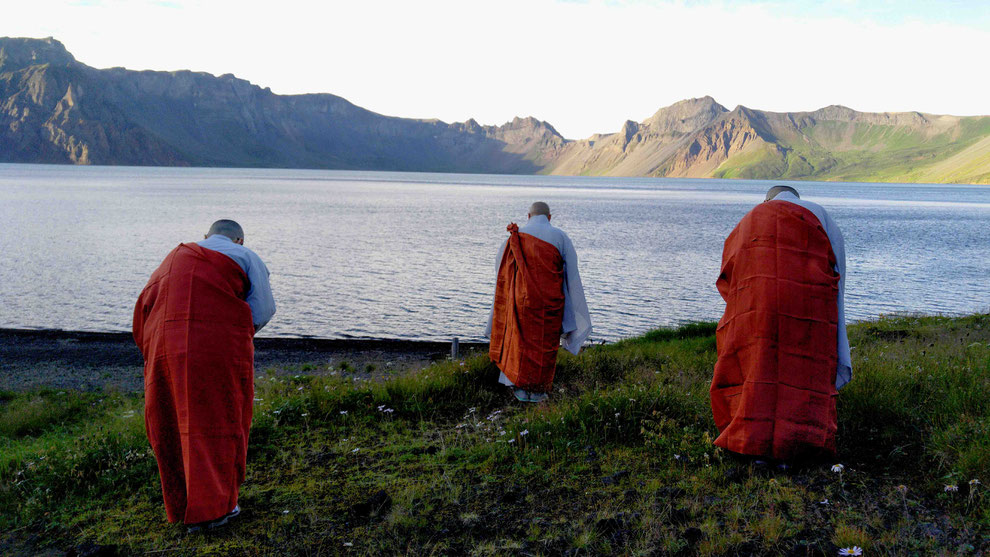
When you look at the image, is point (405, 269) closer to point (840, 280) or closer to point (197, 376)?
point (197, 376)

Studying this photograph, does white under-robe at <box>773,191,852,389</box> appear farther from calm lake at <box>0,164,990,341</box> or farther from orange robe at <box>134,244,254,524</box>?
calm lake at <box>0,164,990,341</box>

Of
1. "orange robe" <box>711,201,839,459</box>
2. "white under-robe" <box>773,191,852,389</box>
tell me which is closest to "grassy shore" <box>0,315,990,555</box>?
"orange robe" <box>711,201,839,459</box>

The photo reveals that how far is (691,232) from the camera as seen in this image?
60125mm

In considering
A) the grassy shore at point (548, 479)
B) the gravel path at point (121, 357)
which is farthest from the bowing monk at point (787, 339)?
the gravel path at point (121, 357)

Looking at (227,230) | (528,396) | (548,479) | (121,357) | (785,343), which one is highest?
(227,230)

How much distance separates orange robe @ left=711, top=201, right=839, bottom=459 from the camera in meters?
5.45

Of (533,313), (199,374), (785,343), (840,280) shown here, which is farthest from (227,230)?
(840,280)

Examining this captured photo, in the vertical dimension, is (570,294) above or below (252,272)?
below

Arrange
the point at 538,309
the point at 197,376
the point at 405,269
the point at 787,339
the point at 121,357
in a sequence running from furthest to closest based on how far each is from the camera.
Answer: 1. the point at 405,269
2. the point at 121,357
3. the point at 538,309
4. the point at 787,339
5. the point at 197,376

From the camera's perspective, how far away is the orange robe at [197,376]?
4957 mm

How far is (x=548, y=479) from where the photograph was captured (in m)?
5.87

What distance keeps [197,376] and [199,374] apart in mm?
20

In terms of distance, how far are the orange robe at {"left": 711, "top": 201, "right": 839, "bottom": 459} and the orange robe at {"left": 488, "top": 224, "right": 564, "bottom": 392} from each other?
3.41 metres

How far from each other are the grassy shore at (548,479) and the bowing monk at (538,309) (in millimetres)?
435
